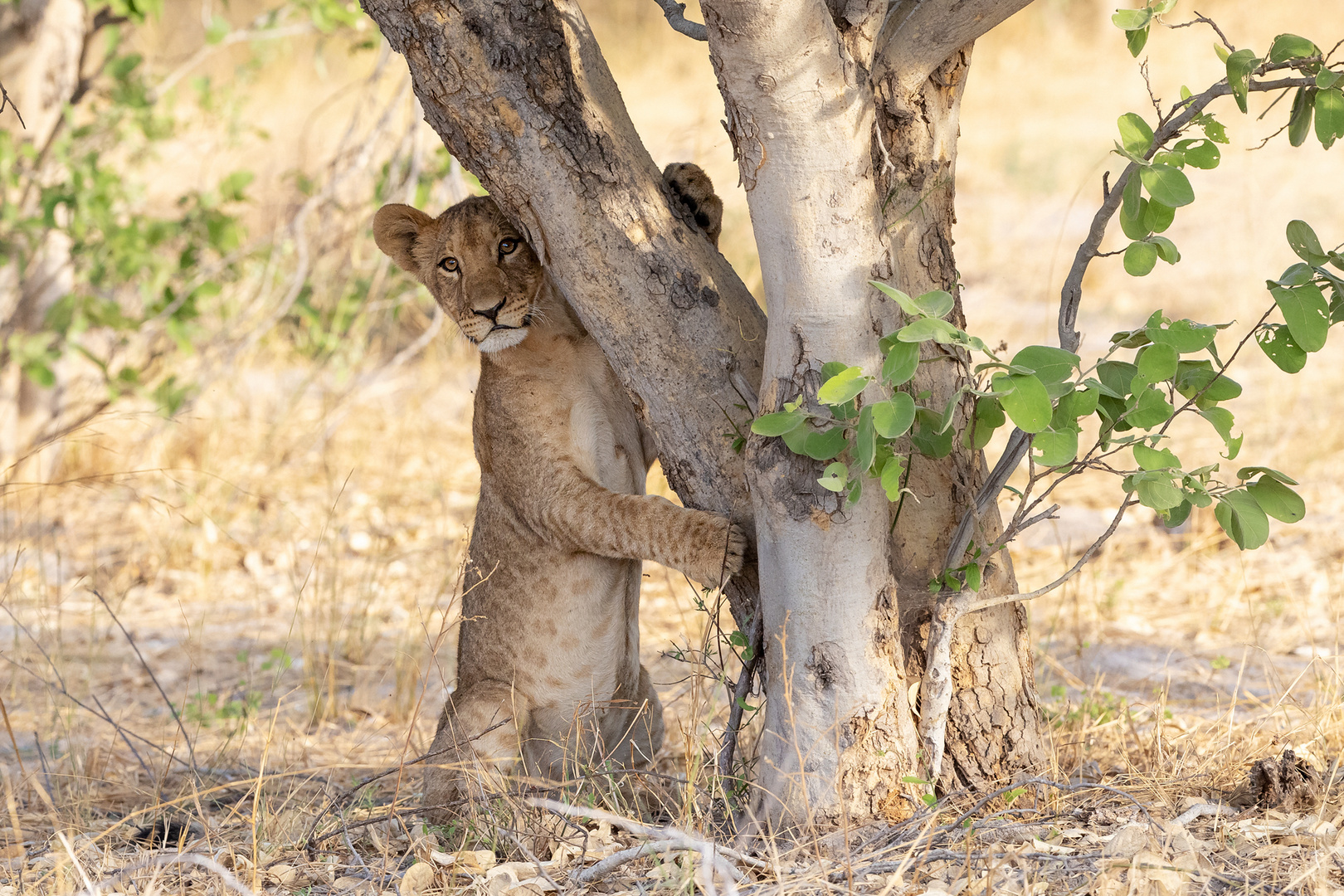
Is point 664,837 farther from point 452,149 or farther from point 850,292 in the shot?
point 452,149

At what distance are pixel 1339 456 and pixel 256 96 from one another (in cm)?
1370

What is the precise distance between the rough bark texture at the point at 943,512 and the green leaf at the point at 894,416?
570 mm

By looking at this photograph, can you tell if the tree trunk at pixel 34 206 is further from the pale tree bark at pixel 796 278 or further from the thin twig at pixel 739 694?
the thin twig at pixel 739 694

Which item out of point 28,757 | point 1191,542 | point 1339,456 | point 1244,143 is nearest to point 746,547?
point 28,757

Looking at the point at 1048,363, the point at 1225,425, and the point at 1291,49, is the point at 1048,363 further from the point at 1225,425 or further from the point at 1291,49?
the point at 1291,49

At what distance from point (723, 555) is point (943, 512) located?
0.54 metres

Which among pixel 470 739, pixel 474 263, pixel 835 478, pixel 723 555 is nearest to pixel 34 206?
pixel 474 263

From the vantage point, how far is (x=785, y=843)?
2.64 metres

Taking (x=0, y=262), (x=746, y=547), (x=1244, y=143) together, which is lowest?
(x=746, y=547)

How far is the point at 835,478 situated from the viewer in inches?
92.4

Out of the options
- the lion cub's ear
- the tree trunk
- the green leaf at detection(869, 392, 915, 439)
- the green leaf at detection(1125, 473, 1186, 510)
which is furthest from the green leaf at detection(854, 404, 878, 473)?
the tree trunk

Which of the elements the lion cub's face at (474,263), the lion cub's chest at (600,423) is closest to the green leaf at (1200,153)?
the lion cub's chest at (600,423)

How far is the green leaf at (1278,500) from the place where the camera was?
2418 millimetres

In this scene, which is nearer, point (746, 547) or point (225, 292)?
point (746, 547)
